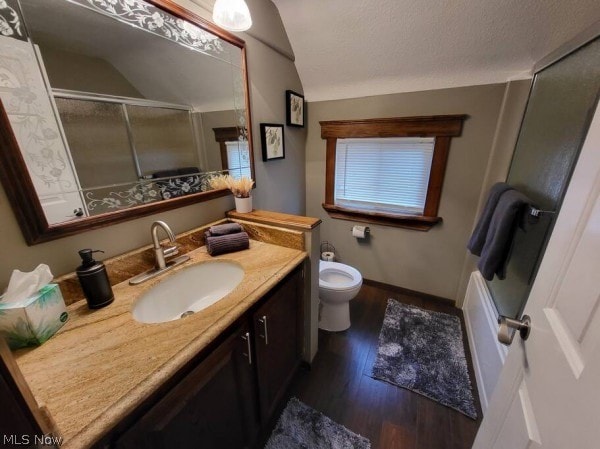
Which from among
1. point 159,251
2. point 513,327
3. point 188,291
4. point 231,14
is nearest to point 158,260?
point 159,251

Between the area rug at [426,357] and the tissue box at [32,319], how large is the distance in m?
1.62

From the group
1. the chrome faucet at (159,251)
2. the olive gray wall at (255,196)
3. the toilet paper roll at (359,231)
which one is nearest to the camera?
the olive gray wall at (255,196)

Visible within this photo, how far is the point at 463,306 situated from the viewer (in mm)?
2053

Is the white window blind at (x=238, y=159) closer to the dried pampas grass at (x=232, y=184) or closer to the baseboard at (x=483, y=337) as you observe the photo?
the dried pampas grass at (x=232, y=184)

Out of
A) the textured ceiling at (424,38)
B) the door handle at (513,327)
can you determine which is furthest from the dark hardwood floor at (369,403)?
the textured ceiling at (424,38)

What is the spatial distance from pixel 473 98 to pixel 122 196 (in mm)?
2189

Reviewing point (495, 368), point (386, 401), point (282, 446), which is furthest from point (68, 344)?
point (495, 368)

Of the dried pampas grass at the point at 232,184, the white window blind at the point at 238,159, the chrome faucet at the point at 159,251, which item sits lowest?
the chrome faucet at the point at 159,251

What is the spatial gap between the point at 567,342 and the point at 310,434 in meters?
1.21

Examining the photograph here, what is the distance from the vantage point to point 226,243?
4.00ft

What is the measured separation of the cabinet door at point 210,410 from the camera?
2.06 ft

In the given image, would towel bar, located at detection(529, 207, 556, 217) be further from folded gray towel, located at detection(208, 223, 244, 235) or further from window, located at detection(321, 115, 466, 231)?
folded gray towel, located at detection(208, 223, 244, 235)

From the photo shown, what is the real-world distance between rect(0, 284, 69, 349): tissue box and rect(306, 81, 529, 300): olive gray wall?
2.03 metres

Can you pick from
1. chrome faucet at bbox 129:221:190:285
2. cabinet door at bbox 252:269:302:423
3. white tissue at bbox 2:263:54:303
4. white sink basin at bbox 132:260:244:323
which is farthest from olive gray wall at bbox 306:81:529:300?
white tissue at bbox 2:263:54:303
